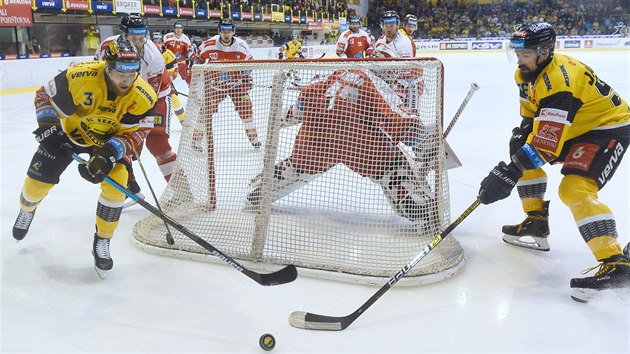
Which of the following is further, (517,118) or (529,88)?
(517,118)

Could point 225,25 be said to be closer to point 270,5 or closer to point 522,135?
point 522,135

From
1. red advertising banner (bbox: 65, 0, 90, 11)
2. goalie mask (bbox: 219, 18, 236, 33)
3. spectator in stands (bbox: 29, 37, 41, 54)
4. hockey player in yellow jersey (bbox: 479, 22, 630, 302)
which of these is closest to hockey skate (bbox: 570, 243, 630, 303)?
hockey player in yellow jersey (bbox: 479, 22, 630, 302)

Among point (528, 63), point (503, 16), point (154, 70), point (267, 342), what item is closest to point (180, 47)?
point (154, 70)

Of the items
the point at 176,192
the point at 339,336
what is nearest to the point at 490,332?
the point at 339,336

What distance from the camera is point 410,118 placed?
2.62 metres

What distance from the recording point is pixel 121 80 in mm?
2195

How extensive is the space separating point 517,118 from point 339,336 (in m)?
4.94

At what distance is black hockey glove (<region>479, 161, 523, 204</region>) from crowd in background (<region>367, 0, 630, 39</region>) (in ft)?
60.6

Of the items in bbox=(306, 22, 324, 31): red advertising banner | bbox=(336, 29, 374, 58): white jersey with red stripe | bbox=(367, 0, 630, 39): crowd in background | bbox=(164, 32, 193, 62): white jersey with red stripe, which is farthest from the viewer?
bbox=(306, 22, 324, 31): red advertising banner

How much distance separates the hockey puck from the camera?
175 centimetres

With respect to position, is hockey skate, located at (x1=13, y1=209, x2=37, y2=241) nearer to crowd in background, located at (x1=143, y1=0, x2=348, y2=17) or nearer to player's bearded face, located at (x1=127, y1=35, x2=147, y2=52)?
player's bearded face, located at (x1=127, y1=35, x2=147, y2=52)

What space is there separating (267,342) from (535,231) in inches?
59.3

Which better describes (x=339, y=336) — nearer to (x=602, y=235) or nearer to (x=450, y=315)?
(x=450, y=315)

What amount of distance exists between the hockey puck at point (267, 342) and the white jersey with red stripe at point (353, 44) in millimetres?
5970
